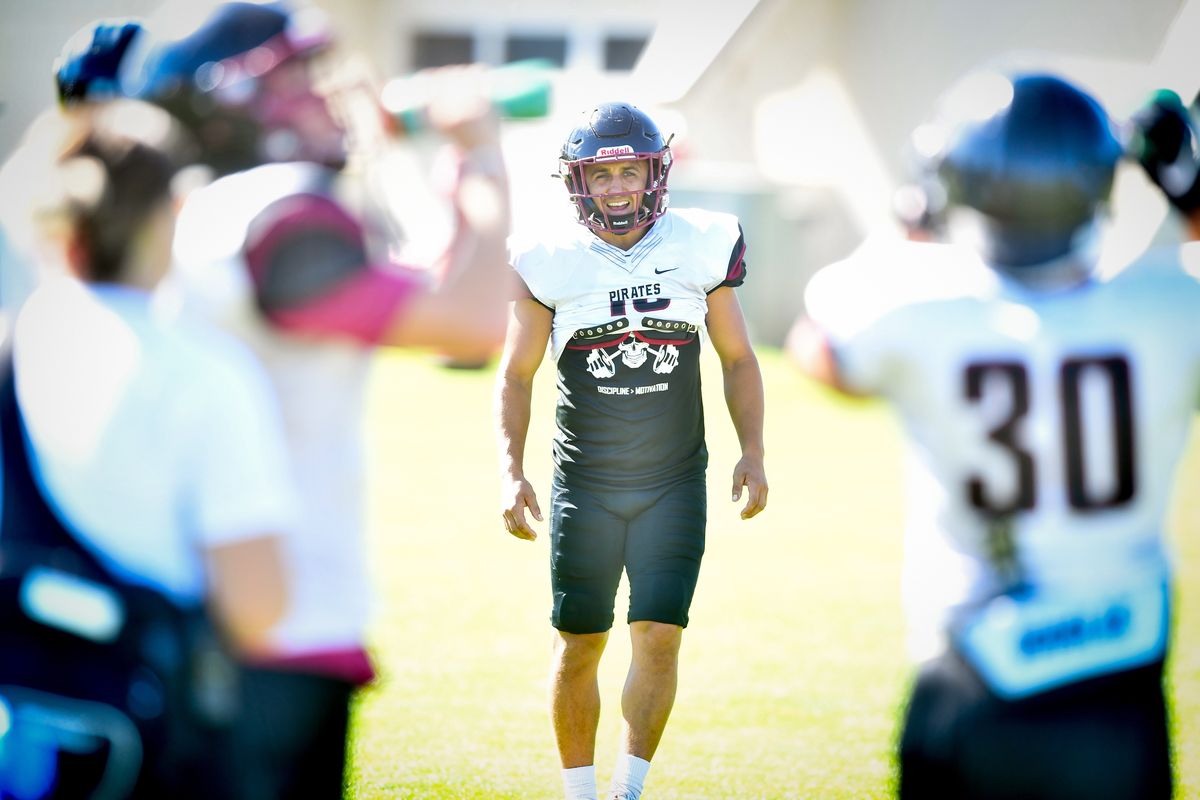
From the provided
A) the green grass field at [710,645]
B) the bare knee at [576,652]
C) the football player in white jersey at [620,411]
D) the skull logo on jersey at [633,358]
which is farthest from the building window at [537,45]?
the bare knee at [576,652]

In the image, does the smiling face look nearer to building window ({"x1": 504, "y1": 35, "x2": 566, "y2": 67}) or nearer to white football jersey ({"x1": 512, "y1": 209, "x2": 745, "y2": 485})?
white football jersey ({"x1": 512, "y1": 209, "x2": 745, "y2": 485})

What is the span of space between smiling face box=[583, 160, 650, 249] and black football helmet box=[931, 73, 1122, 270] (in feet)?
5.03

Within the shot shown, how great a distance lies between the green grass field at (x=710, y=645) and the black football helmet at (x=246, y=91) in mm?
1076

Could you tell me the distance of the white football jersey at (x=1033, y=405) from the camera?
7.93 ft

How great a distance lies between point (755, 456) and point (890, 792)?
4.49 ft

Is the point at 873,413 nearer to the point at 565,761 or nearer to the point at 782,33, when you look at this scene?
the point at 782,33

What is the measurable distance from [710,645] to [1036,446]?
13.2ft

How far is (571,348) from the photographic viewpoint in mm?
3982

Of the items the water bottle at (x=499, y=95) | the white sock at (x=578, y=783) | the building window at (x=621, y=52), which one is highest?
the building window at (x=621, y=52)

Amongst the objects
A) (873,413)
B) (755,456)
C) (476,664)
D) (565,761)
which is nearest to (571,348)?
(755,456)

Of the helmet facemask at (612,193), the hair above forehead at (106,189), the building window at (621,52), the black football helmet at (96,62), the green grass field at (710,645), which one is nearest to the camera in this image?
the hair above forehead at (106,189)

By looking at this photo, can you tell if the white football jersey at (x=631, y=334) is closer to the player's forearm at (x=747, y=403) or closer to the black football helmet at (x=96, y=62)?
the player's forearm at (x=747, y=403)

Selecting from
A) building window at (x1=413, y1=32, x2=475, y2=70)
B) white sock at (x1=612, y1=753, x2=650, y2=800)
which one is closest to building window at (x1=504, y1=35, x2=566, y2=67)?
building window at (x1=413, y1=32, x2=475, y2=70)

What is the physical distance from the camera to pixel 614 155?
12.7ft
